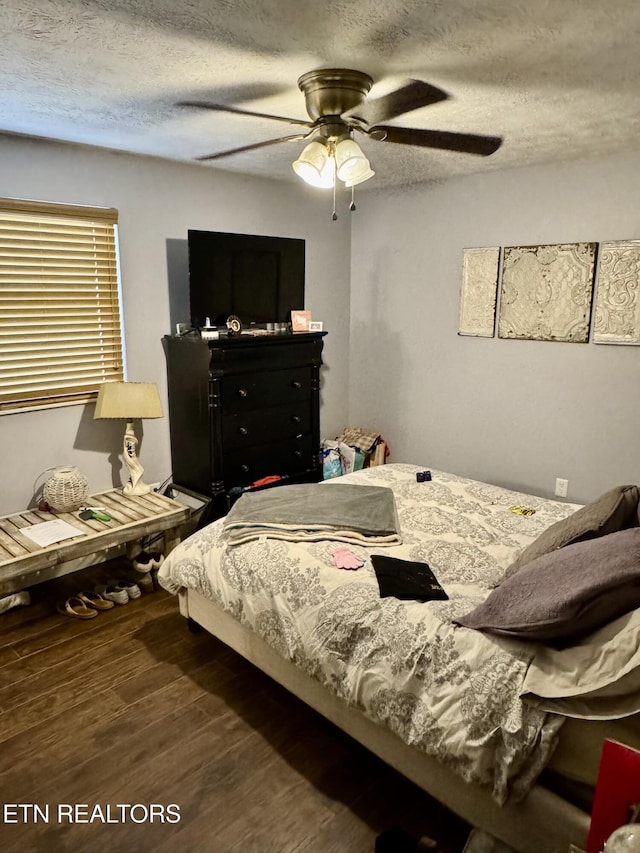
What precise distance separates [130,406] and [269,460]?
3.27 ft

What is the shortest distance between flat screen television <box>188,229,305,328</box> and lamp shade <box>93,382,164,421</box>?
547 mm

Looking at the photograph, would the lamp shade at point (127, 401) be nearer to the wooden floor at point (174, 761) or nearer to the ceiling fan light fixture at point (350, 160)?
the wooden floor at point (174, 761)

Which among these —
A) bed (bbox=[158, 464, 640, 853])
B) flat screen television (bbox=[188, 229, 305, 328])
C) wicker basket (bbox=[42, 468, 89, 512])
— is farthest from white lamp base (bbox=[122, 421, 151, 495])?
bed (bbox=[158, 464, 640, 853])

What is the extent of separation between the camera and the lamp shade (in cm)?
321

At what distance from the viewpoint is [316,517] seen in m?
2.51

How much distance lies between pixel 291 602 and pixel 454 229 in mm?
2979

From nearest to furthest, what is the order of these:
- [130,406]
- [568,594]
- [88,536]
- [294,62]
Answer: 1. [568,594]
2. [294,62]
3. [88,536]
4. [130,406]

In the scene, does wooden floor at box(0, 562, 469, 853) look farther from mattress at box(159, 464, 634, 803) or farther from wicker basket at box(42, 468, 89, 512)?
wicker basket at box(42, 468, 89, 512)

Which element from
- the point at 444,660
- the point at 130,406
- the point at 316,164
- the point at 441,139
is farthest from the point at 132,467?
the point at 441,139

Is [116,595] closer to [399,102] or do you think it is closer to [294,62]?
[294,62]

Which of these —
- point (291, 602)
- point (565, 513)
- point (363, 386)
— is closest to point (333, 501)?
point (291, 602)

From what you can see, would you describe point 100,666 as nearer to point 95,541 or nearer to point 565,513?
point 95,541

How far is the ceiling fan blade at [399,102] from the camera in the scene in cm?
221

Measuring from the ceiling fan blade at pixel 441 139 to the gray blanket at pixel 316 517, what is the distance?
5.11 feet
